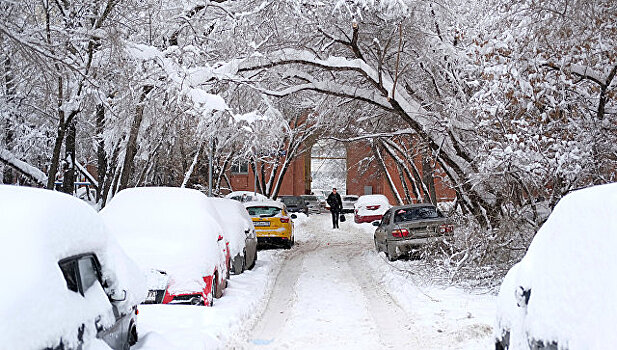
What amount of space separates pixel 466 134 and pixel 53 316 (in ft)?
42.8

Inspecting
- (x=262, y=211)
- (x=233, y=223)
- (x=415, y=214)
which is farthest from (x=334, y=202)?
(x=233, y=223)

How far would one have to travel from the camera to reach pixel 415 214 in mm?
18000

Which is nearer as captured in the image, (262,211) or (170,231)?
(170,231)

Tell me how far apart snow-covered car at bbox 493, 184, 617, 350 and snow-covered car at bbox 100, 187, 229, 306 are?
5041 millimetres

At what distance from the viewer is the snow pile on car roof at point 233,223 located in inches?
551

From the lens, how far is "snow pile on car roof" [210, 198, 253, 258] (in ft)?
45.9

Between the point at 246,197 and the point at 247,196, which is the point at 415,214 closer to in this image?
the point at 246,197

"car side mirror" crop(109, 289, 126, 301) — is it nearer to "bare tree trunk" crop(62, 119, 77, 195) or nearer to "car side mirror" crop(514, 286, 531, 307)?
"car side mirror" crop(514, 286, 531, 307)

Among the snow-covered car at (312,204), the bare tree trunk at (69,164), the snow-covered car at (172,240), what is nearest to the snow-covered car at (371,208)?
the snow-covered car at (312,204)

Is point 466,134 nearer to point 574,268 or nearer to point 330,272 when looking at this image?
point 330,272

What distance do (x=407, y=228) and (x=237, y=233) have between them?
4520 mm

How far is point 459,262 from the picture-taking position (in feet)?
42.0

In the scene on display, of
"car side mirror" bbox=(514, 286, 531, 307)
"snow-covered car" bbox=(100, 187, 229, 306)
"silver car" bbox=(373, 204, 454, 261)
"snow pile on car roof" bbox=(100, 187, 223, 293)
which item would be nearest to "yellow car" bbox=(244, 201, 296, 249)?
"silver car" bbox=(373, 204, 454, 261)

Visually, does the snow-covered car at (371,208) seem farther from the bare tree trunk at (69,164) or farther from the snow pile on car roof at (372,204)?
the bare tree trunk at (69,164)
